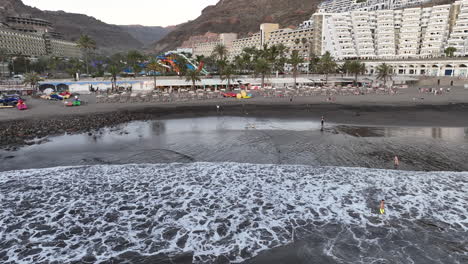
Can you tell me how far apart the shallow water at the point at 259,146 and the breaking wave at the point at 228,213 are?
1.32 meters

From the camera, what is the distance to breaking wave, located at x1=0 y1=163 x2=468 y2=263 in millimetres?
8750

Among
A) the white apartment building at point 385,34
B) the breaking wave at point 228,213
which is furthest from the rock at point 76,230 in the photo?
the white apartment building at point 385,34

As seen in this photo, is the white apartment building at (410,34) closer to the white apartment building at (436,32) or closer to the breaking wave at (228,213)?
the white apartment building at (436,32)

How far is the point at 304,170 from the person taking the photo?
48.8 ft

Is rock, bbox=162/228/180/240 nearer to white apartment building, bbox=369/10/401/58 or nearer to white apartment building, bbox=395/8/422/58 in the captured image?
white apartment building, bbox=369/10/401/58

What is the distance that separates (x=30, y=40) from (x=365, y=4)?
570 ft

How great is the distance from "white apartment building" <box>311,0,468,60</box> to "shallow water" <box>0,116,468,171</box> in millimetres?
83460

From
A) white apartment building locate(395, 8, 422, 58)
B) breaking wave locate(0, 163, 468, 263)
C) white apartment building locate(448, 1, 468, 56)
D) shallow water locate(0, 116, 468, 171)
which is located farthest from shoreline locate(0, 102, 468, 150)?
white apartment building locate(395, 8, 422, 58)

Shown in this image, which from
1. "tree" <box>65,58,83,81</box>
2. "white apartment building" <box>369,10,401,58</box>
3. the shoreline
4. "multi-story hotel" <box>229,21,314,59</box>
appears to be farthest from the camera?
"multi-story hotel" <box>229,21,314,59</box>

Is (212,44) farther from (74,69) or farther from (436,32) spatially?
(74,69)

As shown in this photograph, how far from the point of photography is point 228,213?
11.0m

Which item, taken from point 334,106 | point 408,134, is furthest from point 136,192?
point 334,106

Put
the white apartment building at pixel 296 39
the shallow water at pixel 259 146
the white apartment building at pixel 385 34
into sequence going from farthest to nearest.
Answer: the white apartment building at pixel 296 39 < the white apartment building at pixel 385 34 < the shallow water at pixel 259 146

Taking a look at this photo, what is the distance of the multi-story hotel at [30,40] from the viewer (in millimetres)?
122875
